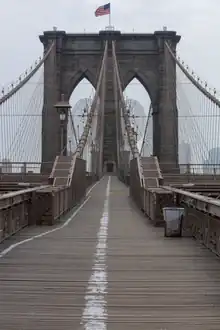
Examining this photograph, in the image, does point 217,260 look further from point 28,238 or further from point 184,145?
point 184,145

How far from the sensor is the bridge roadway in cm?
502

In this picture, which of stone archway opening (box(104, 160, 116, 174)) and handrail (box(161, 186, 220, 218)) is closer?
handrail (box(161, 186, 220, 218))

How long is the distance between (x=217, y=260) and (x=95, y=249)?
2162 mm

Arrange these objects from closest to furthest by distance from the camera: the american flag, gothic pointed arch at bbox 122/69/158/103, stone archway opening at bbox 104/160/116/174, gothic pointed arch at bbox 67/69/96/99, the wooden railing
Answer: the wooden railing < the american flag < gothic pointed arch at bbox 122/69/158/103 < gothic pointed arch at bbox 67/69/96/99 < stone archway opening at bbox 104/160/116/174

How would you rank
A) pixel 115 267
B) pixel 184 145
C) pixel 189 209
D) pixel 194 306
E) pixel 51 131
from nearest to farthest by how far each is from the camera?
1. pixel 194 306
2. pixel 115 267
3. pixel 189 209
4. pixel 184 145
5. pixel 51 131

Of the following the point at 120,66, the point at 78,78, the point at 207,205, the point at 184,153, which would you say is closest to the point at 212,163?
the point at 184,153

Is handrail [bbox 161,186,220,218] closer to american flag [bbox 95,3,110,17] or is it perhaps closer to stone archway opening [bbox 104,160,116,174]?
american flag [bbox 95,3,110,17]

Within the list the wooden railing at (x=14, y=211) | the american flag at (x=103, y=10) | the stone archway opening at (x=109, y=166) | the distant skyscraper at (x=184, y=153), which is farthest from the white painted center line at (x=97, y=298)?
the stone archway opening at (x=109, y=166)

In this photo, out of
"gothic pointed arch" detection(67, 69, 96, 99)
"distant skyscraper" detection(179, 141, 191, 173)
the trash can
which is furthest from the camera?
"gothic pointed arch" detection(67, 69, 96, 99)

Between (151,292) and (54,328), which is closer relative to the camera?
(54,328)

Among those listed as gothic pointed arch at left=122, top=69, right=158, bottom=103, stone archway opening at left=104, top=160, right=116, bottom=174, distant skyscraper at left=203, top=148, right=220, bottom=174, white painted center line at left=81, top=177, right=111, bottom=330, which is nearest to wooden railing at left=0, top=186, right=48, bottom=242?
white painted center line at left=81, top=177, right=111, bottom=330

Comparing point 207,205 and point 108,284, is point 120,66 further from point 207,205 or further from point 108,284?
point 108,284

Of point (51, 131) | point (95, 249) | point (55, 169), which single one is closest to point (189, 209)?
point (95, 249)

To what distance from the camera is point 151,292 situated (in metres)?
6.14
